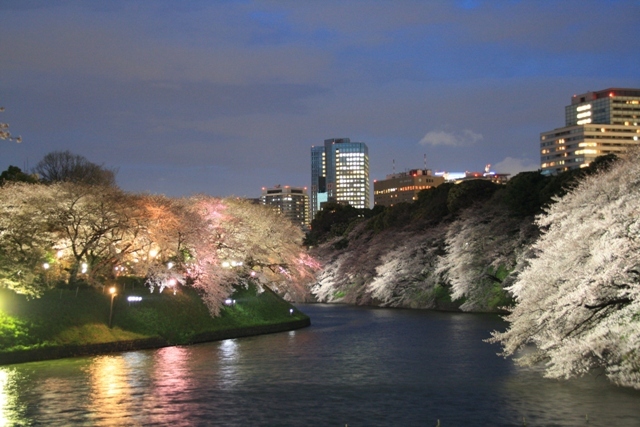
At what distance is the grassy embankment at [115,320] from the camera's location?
112 ft

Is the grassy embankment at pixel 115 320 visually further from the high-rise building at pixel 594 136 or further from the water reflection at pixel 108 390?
the high-rise building at pixel 594 136

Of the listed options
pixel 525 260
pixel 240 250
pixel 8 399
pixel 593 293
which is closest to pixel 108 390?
pixel 8 399

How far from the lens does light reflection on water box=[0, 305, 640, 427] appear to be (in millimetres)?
20812

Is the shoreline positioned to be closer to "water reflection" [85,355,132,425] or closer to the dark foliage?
"water reflection" [85,355,132,425]

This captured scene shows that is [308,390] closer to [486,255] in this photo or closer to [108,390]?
[108,390]

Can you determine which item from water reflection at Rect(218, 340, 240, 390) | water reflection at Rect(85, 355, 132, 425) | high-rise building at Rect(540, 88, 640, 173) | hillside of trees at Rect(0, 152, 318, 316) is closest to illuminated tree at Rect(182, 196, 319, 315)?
hillside of trees at Rect(0, 152, 318, 316)

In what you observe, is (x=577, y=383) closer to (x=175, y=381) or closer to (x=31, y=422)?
(x=175, y=381)

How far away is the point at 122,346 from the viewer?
3819cm

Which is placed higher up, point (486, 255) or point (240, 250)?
point (240, 250)

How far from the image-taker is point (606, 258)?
21891mm

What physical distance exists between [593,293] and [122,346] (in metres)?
25.0

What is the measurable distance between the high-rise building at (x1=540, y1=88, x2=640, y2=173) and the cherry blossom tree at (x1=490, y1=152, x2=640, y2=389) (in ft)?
539

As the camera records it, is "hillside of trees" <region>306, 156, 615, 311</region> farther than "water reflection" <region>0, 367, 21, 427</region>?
Yes

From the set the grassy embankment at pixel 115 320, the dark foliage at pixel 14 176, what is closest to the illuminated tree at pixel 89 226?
the grassy embankment at pixel 115 320
